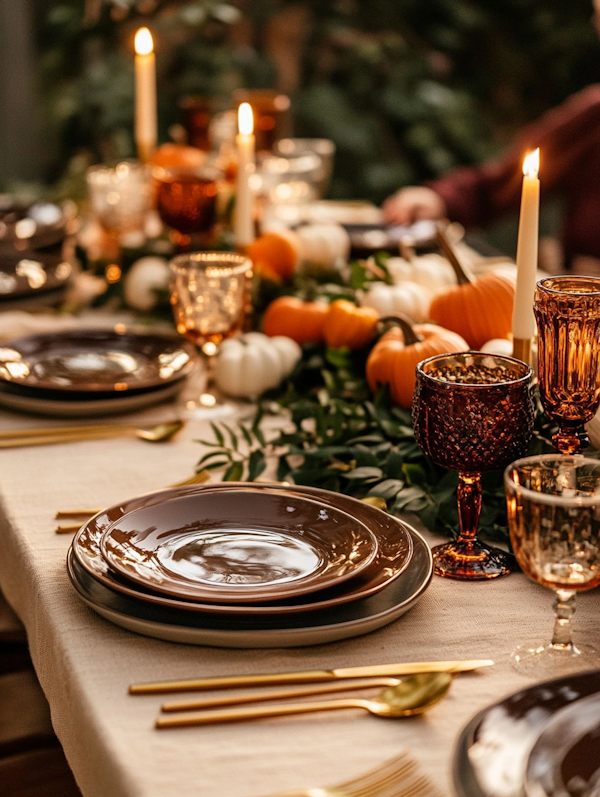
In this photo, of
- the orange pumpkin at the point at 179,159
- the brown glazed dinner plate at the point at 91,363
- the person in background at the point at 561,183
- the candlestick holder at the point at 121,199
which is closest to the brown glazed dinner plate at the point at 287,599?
the brown glazed dinner plate at the point at 91,363

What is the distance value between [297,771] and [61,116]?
3.92 meters

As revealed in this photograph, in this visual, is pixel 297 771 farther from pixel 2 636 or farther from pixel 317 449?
pixel 2 636

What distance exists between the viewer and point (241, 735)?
0.62 m

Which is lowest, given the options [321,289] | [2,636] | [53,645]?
A: [2,636]

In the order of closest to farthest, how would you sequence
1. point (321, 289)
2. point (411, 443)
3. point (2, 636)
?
point (411, 443) → point (2, 636) → point (321, 289)

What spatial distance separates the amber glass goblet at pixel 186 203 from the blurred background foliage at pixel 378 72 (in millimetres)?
2649

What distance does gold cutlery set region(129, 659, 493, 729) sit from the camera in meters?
0.63

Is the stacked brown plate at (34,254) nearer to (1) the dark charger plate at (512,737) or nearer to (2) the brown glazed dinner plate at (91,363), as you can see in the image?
(2) the brown glazed dinner plate at (91,363)

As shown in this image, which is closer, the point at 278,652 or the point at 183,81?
the point at 278,652

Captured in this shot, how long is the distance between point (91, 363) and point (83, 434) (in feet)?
0.64

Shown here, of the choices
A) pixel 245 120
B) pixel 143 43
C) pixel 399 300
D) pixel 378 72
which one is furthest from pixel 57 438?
pixel 378 72

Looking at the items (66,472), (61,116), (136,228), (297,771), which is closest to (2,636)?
(66,472)

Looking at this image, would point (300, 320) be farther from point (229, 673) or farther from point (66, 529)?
point (229, 673)

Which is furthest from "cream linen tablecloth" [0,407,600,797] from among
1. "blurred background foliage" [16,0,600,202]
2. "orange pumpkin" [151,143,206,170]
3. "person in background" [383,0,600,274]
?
"blurred background foliage" [16,0,600,202]
